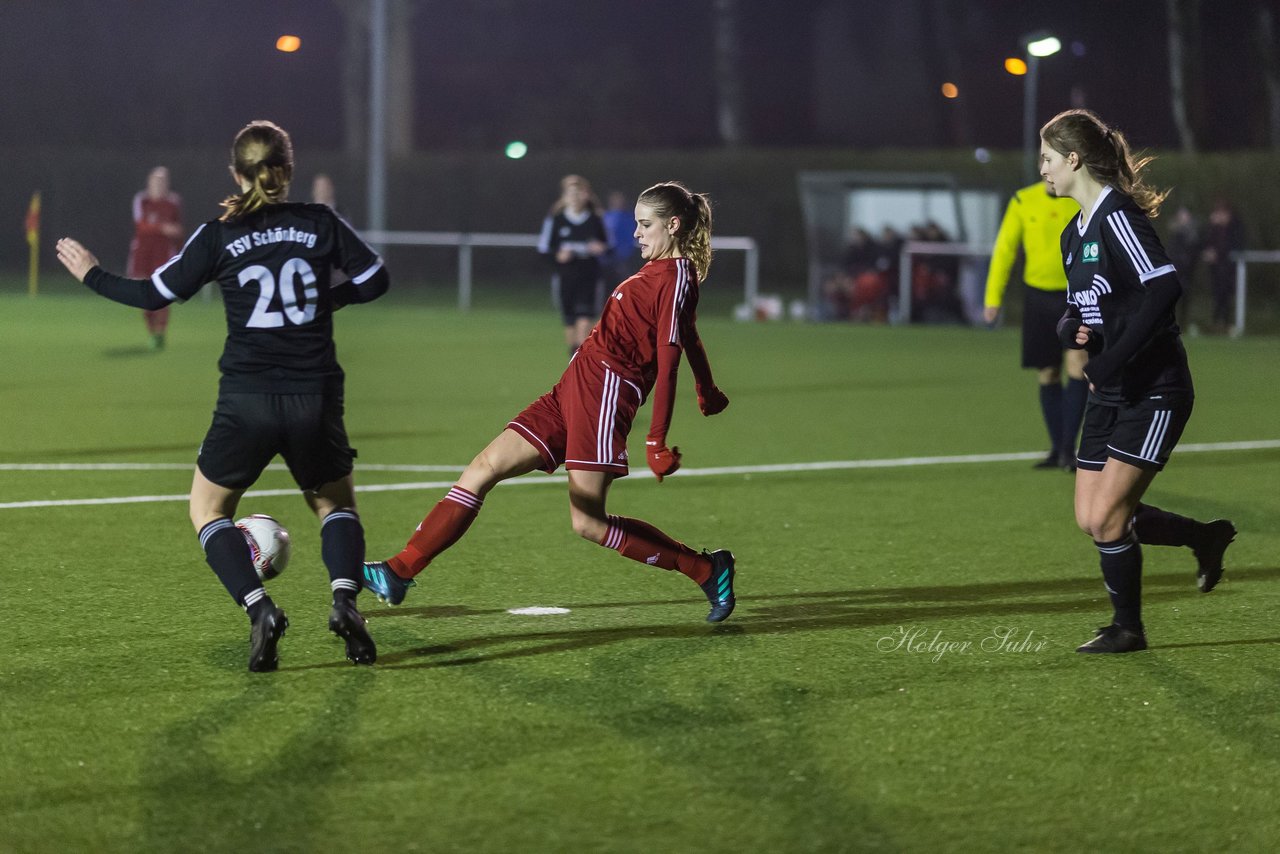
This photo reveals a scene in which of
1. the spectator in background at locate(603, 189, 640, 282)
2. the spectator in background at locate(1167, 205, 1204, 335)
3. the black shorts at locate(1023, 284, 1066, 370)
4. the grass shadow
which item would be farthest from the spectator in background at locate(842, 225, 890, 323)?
the grass shadow

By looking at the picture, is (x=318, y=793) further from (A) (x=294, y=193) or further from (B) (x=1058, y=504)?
(A) (x=294, y=193)

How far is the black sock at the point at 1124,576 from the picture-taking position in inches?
238

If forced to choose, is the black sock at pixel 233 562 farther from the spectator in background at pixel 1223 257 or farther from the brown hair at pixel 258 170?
the spectator in background at pixel 1223 257

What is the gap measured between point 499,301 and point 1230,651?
28601 mm

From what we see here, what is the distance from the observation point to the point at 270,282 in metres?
5.61

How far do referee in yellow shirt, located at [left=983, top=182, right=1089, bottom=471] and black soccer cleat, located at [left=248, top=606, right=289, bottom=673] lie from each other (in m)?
6.04

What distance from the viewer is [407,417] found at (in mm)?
13820

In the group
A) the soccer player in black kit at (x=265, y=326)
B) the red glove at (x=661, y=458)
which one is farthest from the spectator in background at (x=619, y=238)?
the soccer player in black kit at (x=265, y=326)

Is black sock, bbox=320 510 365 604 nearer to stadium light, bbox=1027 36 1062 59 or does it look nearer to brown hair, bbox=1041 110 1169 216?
brown hair, bbox=1041 110 1169 216

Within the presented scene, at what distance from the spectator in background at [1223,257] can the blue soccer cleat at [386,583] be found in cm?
2212

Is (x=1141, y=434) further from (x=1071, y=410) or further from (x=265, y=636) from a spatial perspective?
(x=1071, y=410)

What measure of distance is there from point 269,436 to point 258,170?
2.63 ft

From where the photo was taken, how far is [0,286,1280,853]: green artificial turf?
14.0 feet

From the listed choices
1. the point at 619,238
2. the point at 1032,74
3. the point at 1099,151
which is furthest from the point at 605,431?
the point at 1032,74
